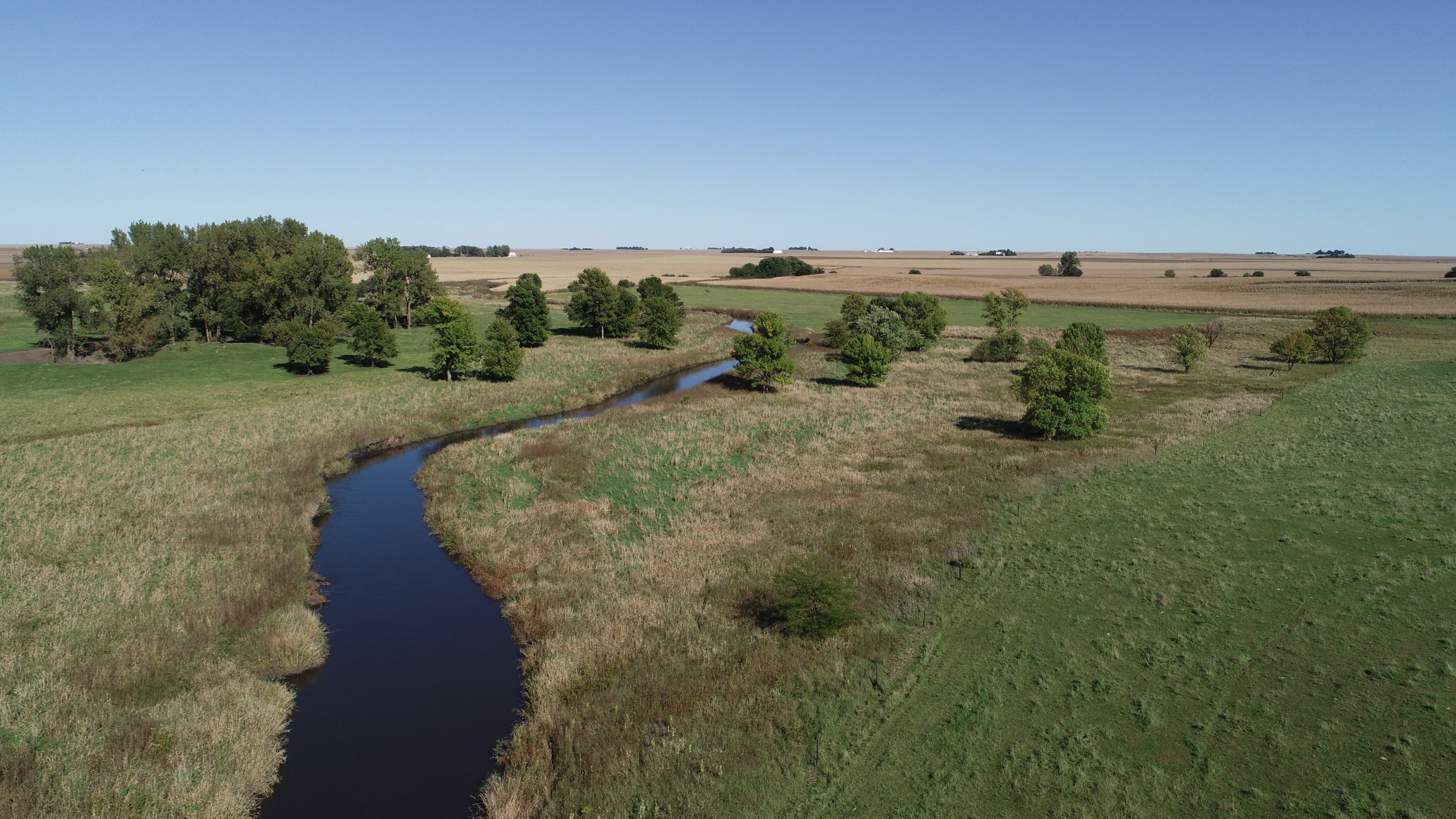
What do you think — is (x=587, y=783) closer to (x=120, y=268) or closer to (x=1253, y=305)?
(x=120, y=268)

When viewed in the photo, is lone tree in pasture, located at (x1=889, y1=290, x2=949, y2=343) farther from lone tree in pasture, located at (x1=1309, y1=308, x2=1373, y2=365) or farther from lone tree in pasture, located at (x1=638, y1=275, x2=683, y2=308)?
lone tree in pasture, located at (x1=1309, y1=308, x2=1373, y2=365)

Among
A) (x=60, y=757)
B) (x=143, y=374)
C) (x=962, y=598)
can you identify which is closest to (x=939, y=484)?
(x=962, y=598)

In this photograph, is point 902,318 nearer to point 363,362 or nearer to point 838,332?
point 838,332

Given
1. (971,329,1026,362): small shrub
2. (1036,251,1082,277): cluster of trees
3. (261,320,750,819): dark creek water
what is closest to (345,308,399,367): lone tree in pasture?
(261,320,750,819): dark creek water

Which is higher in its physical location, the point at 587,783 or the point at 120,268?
the point at 120,268

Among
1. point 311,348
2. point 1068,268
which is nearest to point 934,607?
point 311,348

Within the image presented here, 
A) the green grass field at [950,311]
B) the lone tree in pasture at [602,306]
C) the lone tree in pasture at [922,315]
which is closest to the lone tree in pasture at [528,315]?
the lone tree in pasture at [602,306]
